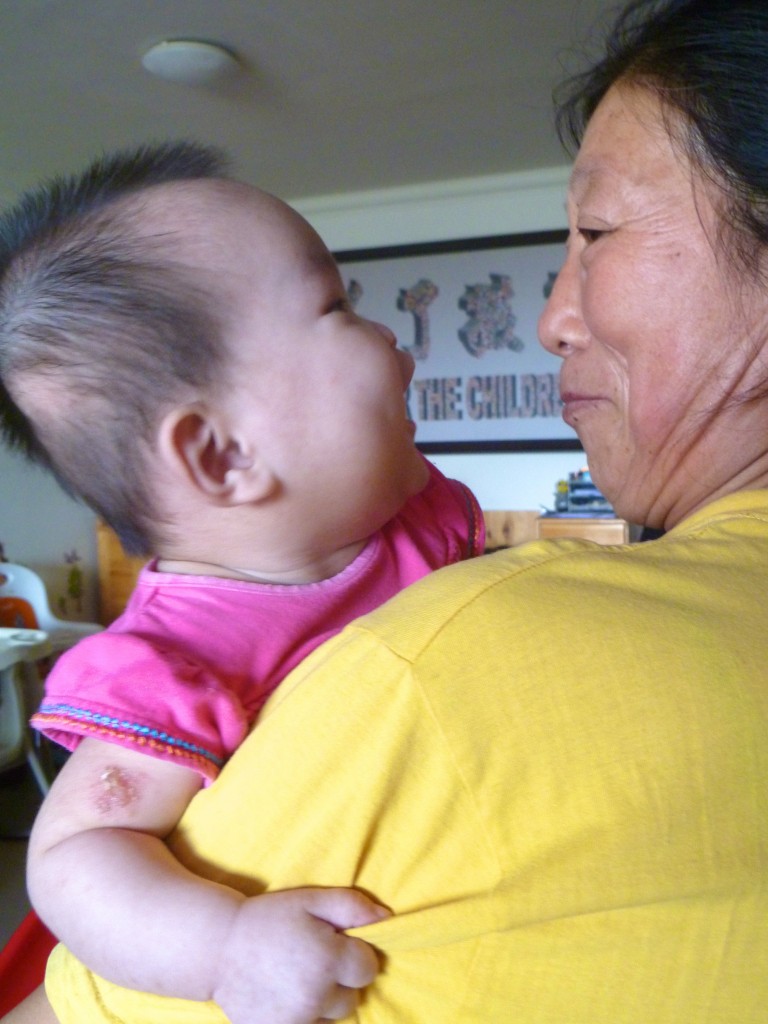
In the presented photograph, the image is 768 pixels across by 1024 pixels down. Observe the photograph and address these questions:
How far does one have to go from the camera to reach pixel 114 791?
0.64 meters

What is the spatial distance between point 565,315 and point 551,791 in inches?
20.0

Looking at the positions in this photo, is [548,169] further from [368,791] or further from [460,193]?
[368,791]

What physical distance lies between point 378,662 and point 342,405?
38 centimetres

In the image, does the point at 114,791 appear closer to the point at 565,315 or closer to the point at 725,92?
the point at 565,315

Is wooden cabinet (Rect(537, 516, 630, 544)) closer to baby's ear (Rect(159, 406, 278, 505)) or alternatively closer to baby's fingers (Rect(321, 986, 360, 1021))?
baby's ear (Rect(159, 406, 278, 505))

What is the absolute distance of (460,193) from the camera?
4.17 m

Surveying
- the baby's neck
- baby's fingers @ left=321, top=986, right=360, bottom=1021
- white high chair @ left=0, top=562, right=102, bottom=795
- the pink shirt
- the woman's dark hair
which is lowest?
white high chair @ left=0, top=562, right=102, bottom=795

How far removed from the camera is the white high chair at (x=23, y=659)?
2910mm

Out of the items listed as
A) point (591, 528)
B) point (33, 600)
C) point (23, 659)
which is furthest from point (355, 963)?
point (33, 600)

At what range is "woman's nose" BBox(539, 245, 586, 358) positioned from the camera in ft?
2.63

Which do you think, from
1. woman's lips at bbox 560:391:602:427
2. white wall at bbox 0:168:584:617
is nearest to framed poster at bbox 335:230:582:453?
white wall at bbox 0:168:584:617

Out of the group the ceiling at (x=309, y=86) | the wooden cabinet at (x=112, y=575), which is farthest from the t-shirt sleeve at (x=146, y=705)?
the wooden cabinet at (x=112, y=575)

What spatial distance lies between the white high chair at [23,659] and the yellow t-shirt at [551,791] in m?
2.57

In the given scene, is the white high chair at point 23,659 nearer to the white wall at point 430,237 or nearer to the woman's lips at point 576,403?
the white wall at point 430,237
